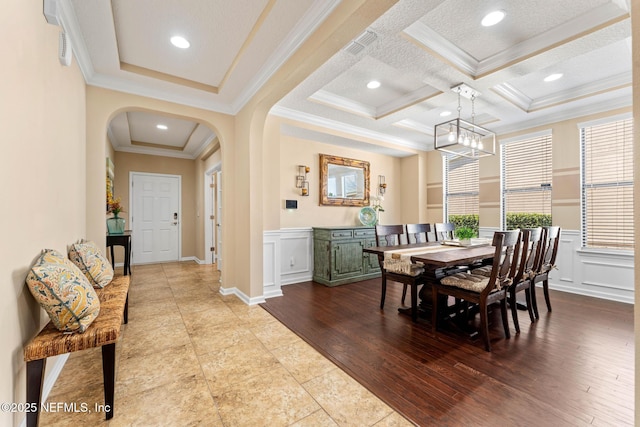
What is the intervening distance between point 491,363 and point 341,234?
8.49ft

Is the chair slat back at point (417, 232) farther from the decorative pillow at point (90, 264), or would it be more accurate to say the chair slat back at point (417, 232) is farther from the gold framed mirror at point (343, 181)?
the decorative pillow at point (90, 264)

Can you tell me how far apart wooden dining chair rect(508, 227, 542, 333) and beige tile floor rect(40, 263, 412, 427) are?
1.83 meters

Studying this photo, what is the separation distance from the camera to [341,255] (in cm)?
429

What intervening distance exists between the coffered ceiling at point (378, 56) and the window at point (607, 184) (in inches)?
14.6

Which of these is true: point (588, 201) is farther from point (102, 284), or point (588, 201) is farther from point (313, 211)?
point (102, 284)

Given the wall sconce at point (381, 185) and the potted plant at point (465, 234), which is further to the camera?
the wall sconce at point (381, 185)

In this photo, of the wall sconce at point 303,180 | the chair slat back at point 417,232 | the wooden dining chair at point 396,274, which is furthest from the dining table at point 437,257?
the wall sconce at point 303,180

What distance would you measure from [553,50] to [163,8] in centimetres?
335

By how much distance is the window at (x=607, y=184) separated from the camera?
354 cm

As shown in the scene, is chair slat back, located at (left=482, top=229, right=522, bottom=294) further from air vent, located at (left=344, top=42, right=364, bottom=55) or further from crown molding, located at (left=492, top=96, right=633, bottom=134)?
crown molding, located at (left=492, top=96, right=633, bottom=134)

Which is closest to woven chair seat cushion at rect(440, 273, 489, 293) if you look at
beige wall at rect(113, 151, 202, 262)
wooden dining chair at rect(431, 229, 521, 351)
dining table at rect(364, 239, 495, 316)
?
wooden dining chair at rect(431, 229, 521, 351)

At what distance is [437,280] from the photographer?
2.62 meters

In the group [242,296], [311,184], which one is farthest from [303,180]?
[242,296]

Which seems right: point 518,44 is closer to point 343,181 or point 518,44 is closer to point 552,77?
point 552,77
